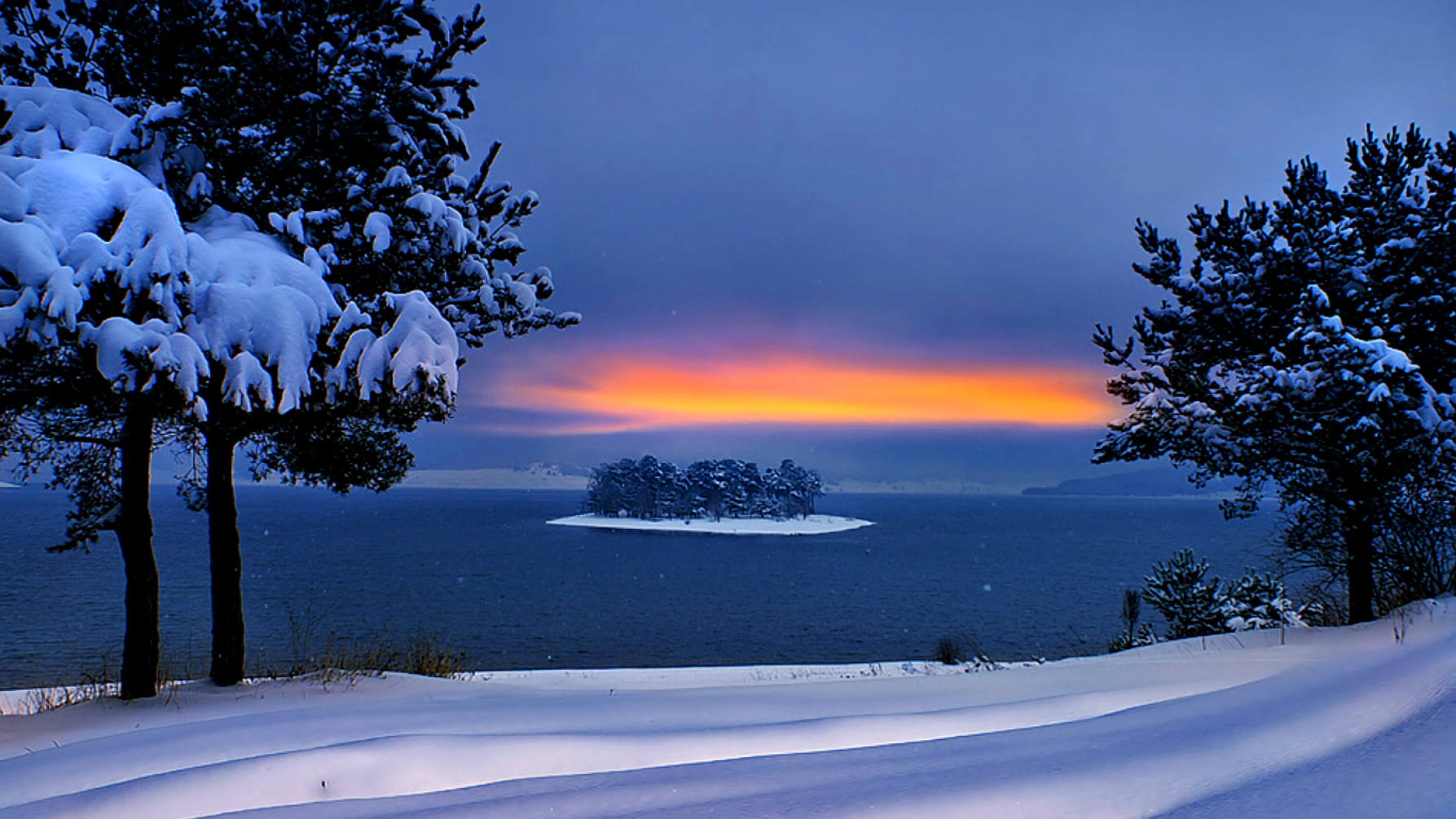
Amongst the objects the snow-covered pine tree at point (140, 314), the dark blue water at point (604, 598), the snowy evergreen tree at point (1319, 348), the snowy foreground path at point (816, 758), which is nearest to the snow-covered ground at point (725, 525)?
the dark blue water at point (604, 598)

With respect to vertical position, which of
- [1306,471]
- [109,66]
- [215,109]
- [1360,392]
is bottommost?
[1306,471]

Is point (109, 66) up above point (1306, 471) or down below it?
above

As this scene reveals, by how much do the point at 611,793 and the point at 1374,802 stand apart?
2.29 m

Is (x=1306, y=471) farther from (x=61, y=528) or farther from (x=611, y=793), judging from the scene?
(x=61, y=528)

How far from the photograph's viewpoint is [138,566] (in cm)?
839

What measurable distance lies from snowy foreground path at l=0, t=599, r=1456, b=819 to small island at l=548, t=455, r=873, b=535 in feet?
430

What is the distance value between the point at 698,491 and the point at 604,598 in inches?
3675

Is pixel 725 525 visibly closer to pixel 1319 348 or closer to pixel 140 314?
pixel 1319 348

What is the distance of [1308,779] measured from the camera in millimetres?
2381

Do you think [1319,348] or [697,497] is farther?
[697,497]

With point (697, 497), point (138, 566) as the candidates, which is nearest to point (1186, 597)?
point (138, 566)


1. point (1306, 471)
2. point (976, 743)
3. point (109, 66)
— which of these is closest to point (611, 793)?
point (976, 743)

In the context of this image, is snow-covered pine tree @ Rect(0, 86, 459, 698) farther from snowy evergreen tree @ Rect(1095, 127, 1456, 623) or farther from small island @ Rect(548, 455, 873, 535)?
small island @ Rect(548, 455, 873, 535)

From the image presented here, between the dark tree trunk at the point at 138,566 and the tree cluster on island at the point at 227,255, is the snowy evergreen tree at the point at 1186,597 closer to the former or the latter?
the tree cluster on island at the point at 227,255
